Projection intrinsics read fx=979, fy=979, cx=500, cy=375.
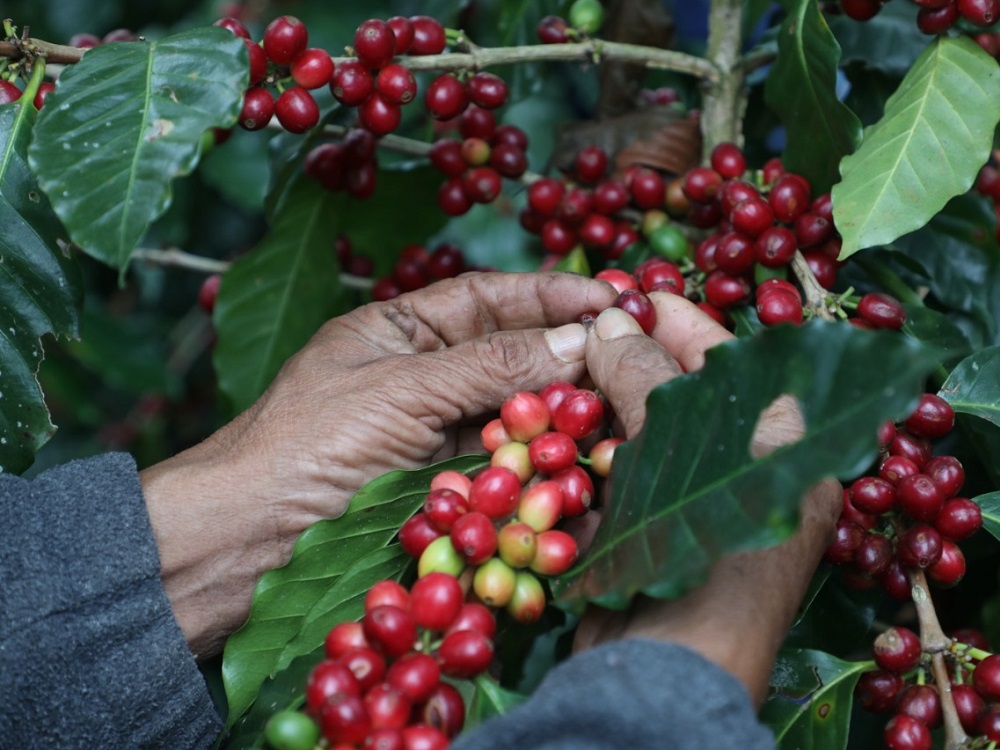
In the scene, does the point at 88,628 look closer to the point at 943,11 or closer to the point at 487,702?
the point at 487,702

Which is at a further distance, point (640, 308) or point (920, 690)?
point (640, 308)

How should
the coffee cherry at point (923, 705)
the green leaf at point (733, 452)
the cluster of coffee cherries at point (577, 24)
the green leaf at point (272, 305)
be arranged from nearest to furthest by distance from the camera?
the green leaf at point (733, 452) < the coffee cherry at point (923, 705) < the cluster of coffee cherries at point (577, 24) < the green leaf at point (272, 305)

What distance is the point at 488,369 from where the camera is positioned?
1.32m

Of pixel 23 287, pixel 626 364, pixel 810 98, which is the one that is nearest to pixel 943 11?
pixel 810 98

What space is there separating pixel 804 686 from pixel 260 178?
2311mm

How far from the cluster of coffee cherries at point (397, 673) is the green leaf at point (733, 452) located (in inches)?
4.4

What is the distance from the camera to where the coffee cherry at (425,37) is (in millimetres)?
1485

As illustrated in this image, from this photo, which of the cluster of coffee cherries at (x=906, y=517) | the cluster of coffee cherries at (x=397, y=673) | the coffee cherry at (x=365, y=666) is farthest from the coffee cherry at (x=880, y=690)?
the coffee cherry at (x=365, y=666)

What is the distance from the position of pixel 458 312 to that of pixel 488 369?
0.67 feet

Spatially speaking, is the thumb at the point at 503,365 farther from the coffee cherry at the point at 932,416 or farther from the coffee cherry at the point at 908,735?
the coffee cherry at the point at 908,735

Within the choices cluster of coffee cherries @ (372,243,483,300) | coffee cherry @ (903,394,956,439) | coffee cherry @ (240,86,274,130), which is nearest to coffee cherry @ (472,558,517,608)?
coffee cherry @ (903,394,956,439)

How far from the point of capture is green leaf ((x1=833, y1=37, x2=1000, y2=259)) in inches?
51.3

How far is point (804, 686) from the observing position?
1.16 metres

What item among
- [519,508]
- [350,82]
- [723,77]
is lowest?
[519,508]
